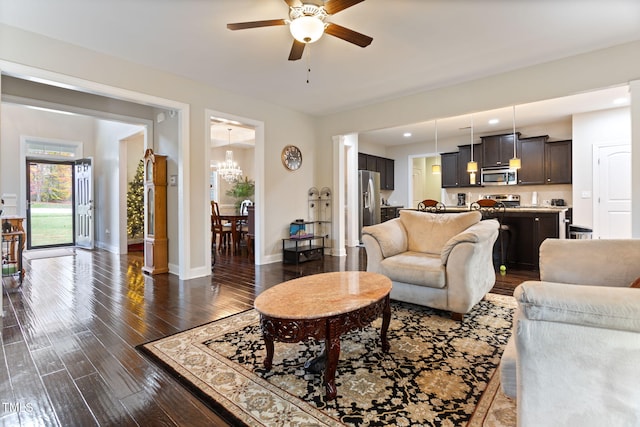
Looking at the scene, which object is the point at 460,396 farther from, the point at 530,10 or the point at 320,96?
the point at 320,96

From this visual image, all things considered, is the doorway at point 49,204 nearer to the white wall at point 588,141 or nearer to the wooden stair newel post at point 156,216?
the wooden stair newel post at point 156,216

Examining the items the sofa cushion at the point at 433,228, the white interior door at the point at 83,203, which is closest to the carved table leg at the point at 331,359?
the sofa cushion at the point at 433,228

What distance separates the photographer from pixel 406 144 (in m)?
8.82

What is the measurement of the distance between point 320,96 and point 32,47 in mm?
3381

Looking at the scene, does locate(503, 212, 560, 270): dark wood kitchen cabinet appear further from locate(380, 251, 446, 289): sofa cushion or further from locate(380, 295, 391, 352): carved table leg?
locate(380, 295, 391, 352): carved table leg

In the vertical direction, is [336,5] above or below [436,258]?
above

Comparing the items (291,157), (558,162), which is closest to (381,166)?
(291,157)

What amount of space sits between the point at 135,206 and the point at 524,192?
28.4 ft

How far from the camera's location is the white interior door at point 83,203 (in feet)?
22.1

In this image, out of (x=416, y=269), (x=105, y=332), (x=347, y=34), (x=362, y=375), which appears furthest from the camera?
(x=416, y=269)

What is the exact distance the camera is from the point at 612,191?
18.2 ft

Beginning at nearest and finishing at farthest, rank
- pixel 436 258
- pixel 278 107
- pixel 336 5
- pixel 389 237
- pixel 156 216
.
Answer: pixel 336 5, pixel 436 258, pixel 389 237, pixel 156 216, pixel 278 107

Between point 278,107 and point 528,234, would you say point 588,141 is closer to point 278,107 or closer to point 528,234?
point 528,234

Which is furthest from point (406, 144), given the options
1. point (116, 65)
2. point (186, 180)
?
point (116, 65)
